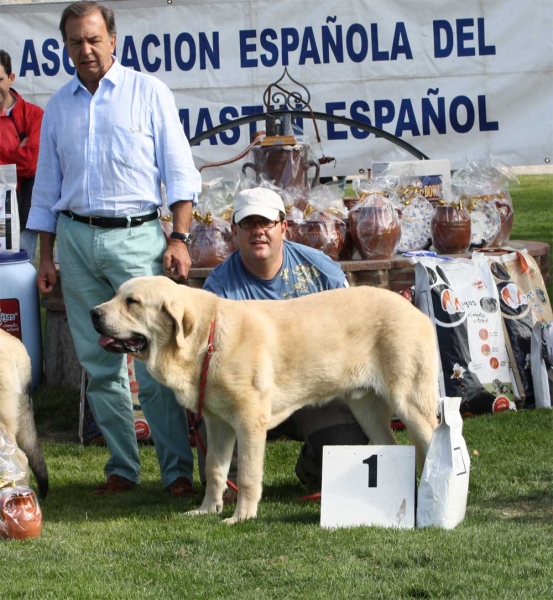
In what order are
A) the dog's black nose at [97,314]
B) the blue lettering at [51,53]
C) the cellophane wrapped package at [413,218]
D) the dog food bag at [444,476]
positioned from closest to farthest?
1. the dog food bag at [444,476]
2. the dog's black nose at [97,314]
3. the cellophane wrapped package at [413,218]
4. the blue lettering at [51,53]

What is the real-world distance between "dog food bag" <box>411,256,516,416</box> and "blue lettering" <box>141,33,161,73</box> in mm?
4144

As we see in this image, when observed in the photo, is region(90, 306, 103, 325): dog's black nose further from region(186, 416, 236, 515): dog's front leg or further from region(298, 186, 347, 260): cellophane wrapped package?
region(298, 186, 347, 260): cellophane wrapped package

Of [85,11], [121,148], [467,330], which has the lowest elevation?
[467,330]

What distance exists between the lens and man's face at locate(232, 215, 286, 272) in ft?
15.8

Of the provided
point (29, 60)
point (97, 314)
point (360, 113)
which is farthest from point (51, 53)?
point (97, 314)

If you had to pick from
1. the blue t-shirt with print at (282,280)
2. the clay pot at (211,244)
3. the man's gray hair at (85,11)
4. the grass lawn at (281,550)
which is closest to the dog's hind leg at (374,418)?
the grass lawn at (281,550)

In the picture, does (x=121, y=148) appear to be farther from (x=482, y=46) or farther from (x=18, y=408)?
(x=482, y=46)

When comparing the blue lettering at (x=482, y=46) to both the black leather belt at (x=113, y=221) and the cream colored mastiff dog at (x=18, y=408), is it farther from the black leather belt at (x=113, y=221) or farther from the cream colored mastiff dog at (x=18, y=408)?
the cream colored mastiff dog at (x=18, y=408)

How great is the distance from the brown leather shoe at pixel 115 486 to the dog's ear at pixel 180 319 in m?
1.25

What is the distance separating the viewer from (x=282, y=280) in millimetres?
4992

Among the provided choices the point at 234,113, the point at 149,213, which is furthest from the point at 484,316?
the point at 234,113

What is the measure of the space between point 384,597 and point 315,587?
0.26 meters

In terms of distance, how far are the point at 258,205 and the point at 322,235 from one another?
72.6 inches

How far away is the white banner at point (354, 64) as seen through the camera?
931 cm
